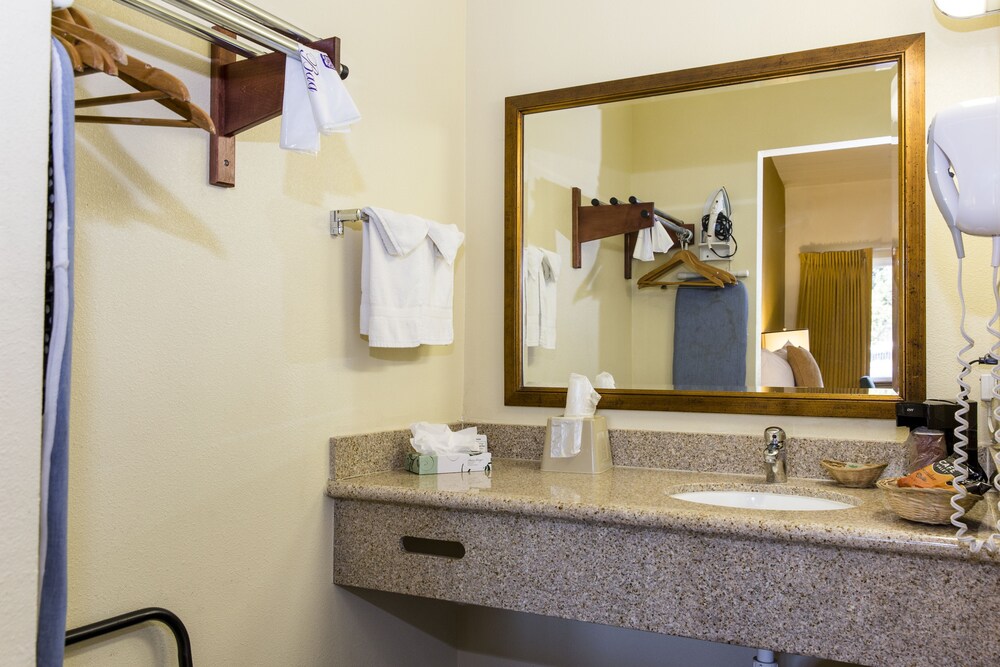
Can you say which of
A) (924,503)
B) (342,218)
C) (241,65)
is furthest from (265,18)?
(924,503)

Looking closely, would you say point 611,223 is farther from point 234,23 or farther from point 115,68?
point 115,68

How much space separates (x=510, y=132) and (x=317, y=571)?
49.8 inches

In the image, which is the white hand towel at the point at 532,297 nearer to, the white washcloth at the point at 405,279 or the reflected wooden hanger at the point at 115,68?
the white washcloth at the point at 405,279

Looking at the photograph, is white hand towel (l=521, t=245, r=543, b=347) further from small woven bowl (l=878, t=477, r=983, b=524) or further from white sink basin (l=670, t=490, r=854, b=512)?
small woven bowl (l=878, t=477, r=983, b=524)

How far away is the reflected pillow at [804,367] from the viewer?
1815 mm

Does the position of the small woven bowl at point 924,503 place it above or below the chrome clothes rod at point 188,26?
below

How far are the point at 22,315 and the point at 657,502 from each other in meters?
1.12

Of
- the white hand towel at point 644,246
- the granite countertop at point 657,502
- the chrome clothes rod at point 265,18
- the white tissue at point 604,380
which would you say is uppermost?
the chrome clothes rod at point 265,18

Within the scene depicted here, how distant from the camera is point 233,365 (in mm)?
1451

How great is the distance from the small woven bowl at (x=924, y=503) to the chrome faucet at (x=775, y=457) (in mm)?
434

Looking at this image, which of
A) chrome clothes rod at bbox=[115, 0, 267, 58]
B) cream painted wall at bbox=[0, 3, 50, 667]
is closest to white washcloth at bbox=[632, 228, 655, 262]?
chrome clothes rod at bbox=[115, 0, 267, 58]

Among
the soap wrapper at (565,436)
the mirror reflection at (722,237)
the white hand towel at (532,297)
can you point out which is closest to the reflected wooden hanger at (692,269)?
the mirror reflection at (722,237)

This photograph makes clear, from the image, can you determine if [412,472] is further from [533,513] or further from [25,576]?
[25,576]

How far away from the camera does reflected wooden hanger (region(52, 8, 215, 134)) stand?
89cm
